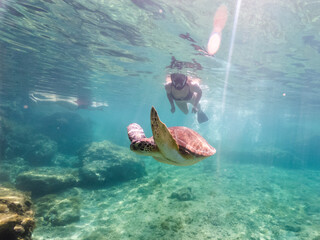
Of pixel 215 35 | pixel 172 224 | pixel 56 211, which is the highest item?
pixel 215 35

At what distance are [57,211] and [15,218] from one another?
4.53 meters

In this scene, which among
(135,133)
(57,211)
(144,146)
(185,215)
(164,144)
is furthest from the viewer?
(185,215)

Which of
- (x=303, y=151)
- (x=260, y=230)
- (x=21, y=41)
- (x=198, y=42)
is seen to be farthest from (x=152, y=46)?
(x=303, y=151)

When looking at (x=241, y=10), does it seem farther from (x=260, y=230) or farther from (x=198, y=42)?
(x=260, y=230)

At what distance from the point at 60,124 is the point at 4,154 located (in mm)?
8915

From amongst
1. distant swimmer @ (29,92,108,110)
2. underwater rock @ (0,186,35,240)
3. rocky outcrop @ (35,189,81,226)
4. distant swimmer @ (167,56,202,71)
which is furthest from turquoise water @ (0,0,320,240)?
distant swimmer @ (29,92,108,110)

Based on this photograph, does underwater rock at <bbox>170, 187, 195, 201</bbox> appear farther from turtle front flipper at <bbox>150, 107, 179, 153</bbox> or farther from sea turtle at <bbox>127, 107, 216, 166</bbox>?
turtle front flipper at <bbox>150, 107, 179, 153</bbox>

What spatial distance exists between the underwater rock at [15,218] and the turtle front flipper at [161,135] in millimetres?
3447

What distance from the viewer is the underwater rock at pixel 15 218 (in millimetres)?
3129

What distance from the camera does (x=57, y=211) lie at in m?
7.18

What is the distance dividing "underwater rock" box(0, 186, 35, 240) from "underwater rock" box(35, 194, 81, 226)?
3.22m

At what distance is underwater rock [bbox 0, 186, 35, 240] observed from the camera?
313cm

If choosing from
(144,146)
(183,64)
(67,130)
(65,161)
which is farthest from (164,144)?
(67,130)

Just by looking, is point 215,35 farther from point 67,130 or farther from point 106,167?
point 67,130
